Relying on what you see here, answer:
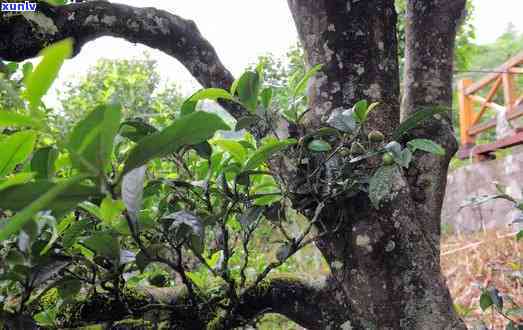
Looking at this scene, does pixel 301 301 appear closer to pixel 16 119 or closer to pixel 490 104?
pixel 16 119

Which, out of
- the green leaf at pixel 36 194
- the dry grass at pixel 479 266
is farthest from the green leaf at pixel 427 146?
the dry grass at pixel 479 266

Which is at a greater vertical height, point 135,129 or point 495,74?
point 135,129

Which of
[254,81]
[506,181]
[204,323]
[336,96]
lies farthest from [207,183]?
[506,181]

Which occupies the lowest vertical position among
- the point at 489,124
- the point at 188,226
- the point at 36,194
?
the point at 489,124

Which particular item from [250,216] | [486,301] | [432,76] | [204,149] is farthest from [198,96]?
[486,301]

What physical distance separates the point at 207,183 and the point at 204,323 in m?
0.27

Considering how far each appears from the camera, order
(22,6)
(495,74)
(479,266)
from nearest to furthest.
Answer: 1. (22,6)
2. (479,266)
3. (495,74)

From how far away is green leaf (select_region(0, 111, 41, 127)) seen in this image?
0.30 meters

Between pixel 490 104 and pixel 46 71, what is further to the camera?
pixel 490 104

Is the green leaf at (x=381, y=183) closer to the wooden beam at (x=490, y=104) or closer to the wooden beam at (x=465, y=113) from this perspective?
the wooden beam at (x=490, y=104)

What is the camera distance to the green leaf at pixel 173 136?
0.34 meters

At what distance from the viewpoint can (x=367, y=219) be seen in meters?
0.79

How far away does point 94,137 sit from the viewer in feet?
0.99

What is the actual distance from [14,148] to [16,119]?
89 mm
